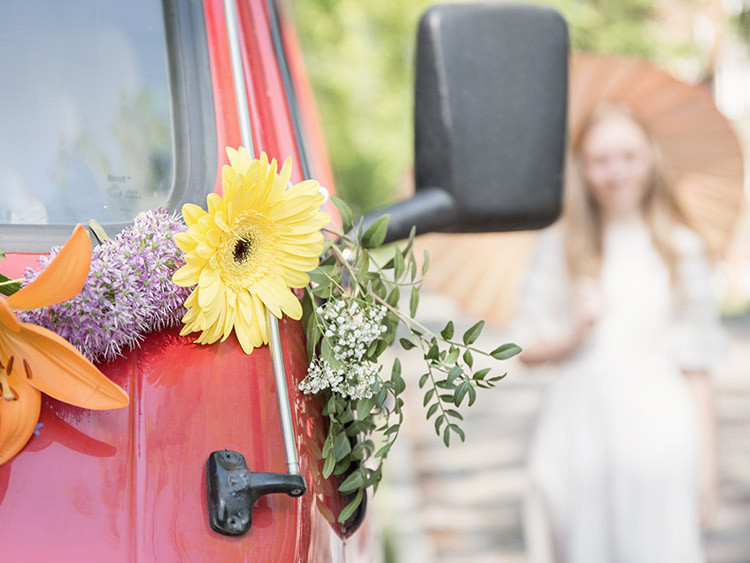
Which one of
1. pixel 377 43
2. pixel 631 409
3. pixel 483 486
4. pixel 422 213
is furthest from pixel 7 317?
pixel 377 43

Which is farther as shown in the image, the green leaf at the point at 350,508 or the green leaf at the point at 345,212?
the green leaf at the point at 345,212

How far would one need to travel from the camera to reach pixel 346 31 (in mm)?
12047

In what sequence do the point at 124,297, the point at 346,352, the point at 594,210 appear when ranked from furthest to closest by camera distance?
the point at 594,210 → the point at 346,352 → the point at 124,297

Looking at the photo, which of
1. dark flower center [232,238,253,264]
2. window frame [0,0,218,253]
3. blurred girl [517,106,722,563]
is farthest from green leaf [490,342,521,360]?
blurred girl [517,106,722,563]

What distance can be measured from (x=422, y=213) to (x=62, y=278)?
71 centimetres

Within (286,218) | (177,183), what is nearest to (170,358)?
(286,218)

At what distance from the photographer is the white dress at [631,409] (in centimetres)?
410

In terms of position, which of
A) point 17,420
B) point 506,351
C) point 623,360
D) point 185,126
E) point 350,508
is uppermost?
point 623,360

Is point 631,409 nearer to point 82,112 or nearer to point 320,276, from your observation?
point 320,276

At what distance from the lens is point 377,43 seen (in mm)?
12758

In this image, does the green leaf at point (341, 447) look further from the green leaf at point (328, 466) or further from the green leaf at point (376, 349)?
the green leaf at point (376, 349)

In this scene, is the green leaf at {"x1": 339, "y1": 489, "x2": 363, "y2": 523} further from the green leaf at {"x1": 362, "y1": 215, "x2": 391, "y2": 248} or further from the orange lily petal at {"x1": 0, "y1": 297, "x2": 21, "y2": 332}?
the orange lily petal at {"x1": 0, "y1": 297, "x2": 21, "y2": 332}

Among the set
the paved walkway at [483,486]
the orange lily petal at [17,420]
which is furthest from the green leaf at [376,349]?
the paved walkway at [483,486]

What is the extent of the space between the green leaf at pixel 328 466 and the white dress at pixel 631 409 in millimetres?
3086
